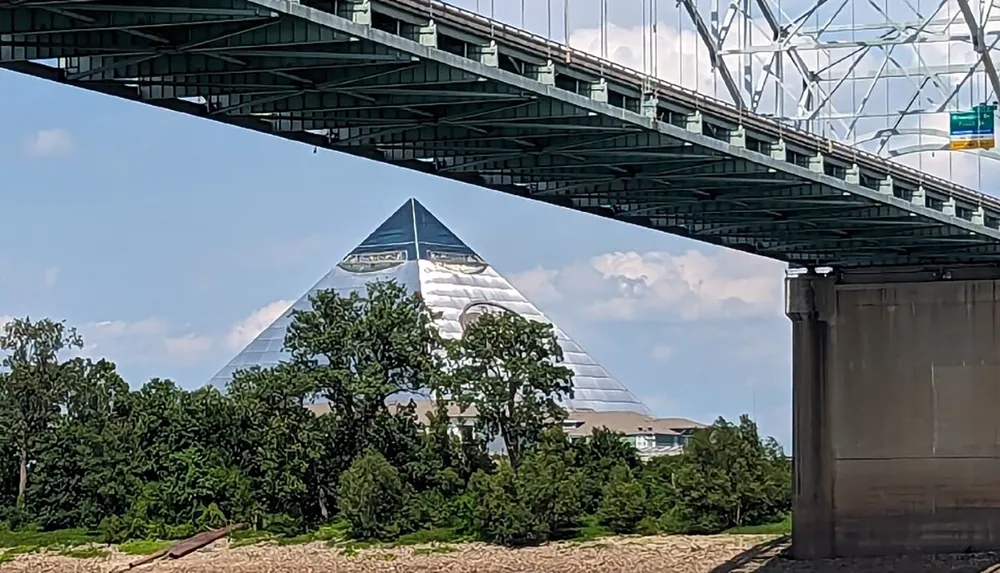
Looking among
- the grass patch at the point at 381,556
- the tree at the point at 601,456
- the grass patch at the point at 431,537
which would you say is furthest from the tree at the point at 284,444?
the tree at the point at 601,456

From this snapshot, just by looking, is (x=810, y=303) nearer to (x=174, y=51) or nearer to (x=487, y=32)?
(x=487, y=32)

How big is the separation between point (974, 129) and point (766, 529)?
15.0m

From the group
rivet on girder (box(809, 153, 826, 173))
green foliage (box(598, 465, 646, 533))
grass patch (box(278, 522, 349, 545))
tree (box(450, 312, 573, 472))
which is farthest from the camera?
tree (box(450, 312, 573, 472))

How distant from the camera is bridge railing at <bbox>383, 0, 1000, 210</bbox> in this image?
31906mm

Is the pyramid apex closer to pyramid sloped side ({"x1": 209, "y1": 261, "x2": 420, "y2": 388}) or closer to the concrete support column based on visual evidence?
pyramid sloped side ({"x1": 209, "y1": 261, "x2": 420, "y2": 388})

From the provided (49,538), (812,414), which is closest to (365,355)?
(49,538)

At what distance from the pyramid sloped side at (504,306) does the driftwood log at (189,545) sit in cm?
6471

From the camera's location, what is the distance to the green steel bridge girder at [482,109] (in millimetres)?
29047

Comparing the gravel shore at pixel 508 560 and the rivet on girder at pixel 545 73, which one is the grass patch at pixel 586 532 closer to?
the gravel shore at pixel 508 560

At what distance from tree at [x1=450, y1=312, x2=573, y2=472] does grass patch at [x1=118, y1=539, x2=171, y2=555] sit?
12025 millimetres

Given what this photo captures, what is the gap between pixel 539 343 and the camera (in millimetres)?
77125

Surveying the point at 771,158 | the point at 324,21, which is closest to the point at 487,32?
the point at 324,21

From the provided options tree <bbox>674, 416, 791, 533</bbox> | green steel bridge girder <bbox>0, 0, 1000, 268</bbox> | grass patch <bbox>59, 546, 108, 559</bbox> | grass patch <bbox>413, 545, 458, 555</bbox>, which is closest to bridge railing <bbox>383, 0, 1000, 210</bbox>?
green steel bridge girder <bbox>0, 0, 1000, 268</bbox>

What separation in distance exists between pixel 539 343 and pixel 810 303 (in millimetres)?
18902
